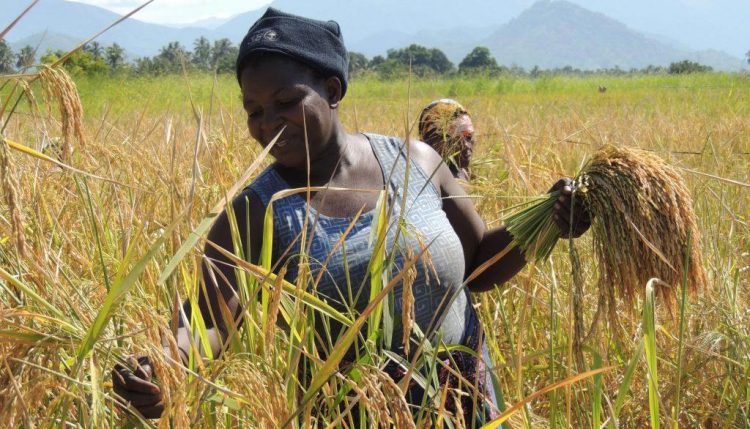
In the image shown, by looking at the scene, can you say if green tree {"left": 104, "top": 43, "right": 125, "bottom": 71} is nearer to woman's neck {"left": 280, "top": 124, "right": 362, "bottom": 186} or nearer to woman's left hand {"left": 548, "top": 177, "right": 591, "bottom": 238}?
woman's neck {"left": 280, "top": 124, "right": 362, "bottom": 186}

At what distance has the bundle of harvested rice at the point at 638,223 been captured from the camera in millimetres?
1087

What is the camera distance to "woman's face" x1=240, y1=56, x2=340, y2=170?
1.41m

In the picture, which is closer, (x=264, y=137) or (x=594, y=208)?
(x=594, y=208)

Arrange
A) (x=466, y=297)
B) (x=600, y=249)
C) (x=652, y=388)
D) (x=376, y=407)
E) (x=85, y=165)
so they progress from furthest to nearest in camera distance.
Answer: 1. (x=466, y=297)
2. (x=85, y=165)
3. (x=600, y=249)
4. (x=652, y=388)
5. (x=376, y=407)

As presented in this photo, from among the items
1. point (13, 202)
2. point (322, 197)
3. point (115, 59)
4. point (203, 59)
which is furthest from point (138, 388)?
point (115, 59)

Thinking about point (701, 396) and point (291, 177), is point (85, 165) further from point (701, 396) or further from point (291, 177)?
point (701, 396)

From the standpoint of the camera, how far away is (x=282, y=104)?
1428mm

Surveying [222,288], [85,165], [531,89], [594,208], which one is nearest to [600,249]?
[594,208]

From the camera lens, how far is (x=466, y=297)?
1.65m

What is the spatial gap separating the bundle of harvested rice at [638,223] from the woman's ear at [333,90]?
572mm

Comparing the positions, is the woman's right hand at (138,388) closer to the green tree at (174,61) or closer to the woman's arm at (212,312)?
the woman's arm at (212,312)

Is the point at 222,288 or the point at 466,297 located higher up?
the point at 222,288

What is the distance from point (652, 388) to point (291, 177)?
0.82 m

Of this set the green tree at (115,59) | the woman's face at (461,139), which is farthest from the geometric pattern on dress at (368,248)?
the green tree at (115,59)
